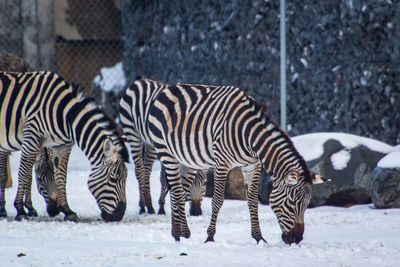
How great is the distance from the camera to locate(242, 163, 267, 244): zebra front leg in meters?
5.73

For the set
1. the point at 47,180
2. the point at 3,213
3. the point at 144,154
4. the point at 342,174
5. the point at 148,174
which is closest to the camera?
the point at 3,213

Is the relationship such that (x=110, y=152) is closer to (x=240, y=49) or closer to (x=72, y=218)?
(x=72, y=218)

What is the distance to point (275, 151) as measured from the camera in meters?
5.44

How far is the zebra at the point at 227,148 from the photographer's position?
5273 millimetres

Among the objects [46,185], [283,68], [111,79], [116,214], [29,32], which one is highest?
[29,32]

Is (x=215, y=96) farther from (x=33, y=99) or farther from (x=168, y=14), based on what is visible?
(x=168, y=14)

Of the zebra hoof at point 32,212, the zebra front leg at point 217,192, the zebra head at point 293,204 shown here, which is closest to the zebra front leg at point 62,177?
the zebra hoof at point 32,212

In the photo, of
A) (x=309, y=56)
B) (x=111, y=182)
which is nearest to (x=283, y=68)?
(x=309, y=56)

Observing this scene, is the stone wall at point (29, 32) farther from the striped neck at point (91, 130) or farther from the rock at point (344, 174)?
the rock at point (344, 174)

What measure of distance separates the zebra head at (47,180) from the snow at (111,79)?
16.8 ft

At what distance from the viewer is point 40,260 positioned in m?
4.76

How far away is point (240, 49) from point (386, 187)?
3.47 metres

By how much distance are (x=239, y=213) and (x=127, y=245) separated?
96.7 inches

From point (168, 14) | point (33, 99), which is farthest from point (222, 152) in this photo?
point (168, 14)
